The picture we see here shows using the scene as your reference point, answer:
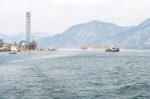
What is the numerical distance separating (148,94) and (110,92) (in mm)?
6449

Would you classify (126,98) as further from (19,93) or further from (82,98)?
(19,93)

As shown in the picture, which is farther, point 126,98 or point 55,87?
point 55,87

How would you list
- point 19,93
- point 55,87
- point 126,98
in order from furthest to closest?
point 55,87 < point 19,93 < point 126,98

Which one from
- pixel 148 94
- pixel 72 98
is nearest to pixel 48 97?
pixel 72 98

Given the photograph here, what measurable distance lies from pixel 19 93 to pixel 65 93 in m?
7.51

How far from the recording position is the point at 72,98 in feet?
183

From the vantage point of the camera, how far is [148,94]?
59.1 meters

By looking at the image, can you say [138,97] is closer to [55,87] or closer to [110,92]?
[110,92]

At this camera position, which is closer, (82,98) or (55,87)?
(82,98)

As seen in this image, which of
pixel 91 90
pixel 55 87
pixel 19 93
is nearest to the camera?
pixel 19 93

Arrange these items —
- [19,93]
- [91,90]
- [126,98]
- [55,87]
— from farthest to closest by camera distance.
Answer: [55,87] → [91,90] → [19,93] → [126,98]

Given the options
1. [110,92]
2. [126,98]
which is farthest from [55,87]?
[126,98]

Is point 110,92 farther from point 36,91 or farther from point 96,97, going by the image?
point 36,91

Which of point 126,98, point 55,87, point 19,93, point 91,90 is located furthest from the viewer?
point 55,87
